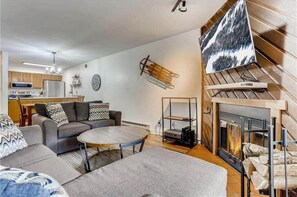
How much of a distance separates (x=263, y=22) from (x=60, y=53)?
17.4 ft

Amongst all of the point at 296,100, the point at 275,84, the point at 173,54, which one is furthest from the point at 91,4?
the point at 296,100

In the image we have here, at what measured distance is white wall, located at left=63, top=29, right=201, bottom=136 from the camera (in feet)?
11.6

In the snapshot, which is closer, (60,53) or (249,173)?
(249,173)

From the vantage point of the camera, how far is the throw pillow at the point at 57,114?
10.1 feet

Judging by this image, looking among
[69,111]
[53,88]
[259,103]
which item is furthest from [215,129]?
[53,88]

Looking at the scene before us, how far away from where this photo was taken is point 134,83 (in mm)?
4812

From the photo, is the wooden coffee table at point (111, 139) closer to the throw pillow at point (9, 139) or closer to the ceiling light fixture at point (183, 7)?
the throw pillow at point (9, 139)

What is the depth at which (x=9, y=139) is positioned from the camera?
1.68 m

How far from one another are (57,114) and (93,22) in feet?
6.16

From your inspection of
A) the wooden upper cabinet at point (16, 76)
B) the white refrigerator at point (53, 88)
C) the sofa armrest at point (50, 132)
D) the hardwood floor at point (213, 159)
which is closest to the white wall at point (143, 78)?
the hardwood floor at point (213, 159)

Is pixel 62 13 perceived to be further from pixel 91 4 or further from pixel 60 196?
pixel 60 196

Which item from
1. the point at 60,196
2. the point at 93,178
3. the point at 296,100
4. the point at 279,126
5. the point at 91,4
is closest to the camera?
the point at 60,196

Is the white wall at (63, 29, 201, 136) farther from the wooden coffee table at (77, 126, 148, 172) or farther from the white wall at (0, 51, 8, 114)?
the white wall at (0, 51, 8, 114)

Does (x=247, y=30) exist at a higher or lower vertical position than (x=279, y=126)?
higher
